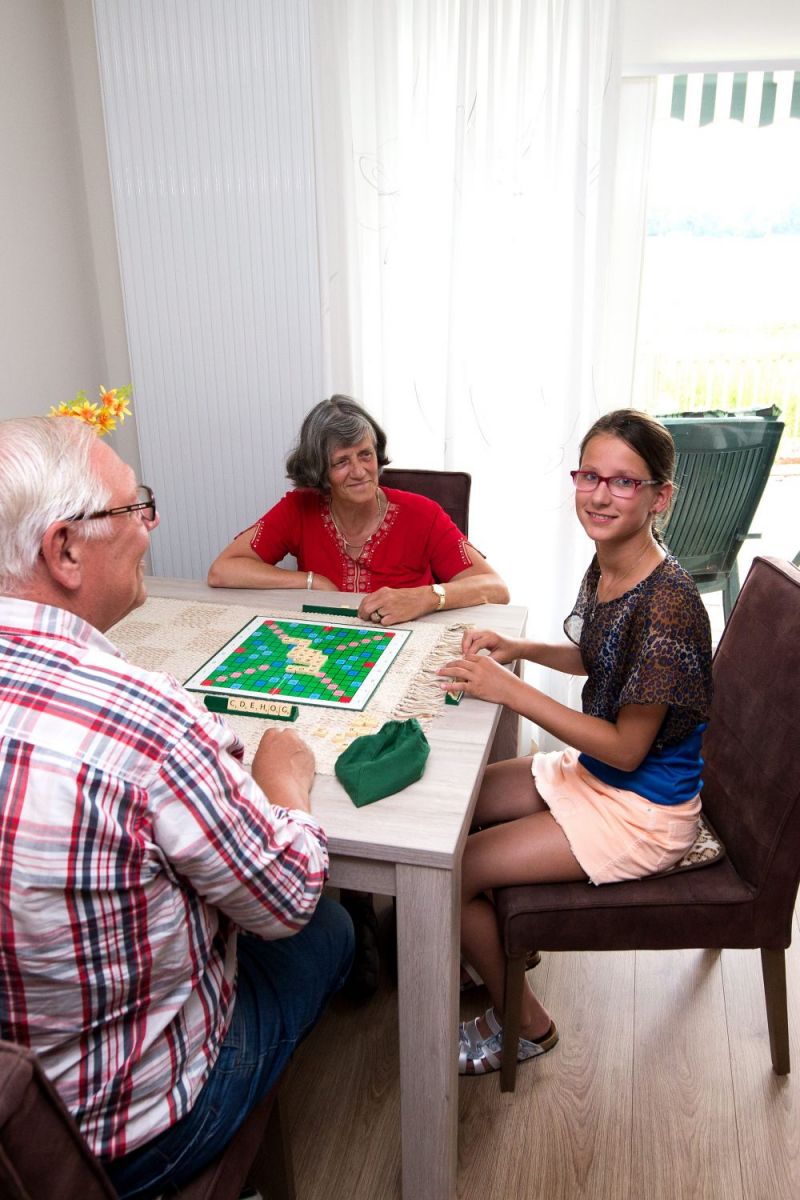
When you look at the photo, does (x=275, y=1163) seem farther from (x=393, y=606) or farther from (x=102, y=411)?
(x=102, y=411)

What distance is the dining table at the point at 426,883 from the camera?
1.15 metres

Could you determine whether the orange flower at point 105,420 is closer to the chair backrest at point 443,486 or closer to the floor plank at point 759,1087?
the chair backrest at point 443,486

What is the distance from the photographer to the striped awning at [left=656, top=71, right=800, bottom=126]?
2.42 meters

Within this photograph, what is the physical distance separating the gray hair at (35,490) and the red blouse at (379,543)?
1153 millimetres

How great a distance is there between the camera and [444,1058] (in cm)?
127

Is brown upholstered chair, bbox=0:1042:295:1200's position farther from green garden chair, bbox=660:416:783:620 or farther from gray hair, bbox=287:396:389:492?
green garden chair, bbox=660:416:783:620

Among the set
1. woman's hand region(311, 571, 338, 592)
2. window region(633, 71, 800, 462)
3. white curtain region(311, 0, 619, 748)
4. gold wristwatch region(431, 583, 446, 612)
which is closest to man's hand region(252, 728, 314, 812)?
gold wristwatch region(431, 583, 446, 612)

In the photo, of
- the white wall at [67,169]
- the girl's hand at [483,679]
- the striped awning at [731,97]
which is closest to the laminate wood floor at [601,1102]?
the girl's hand at [483,679]

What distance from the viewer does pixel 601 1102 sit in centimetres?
160

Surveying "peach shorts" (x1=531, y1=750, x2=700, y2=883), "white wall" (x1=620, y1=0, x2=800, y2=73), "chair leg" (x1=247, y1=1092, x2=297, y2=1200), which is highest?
"white wall" (x1=620, y1=0, x2=800, y2=73)

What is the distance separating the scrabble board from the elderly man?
42 cm

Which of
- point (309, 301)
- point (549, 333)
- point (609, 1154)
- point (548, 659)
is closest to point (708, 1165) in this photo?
point (609, 1154)

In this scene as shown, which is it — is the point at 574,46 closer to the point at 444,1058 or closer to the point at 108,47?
the point at 108,47

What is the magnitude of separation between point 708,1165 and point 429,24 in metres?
2.73
